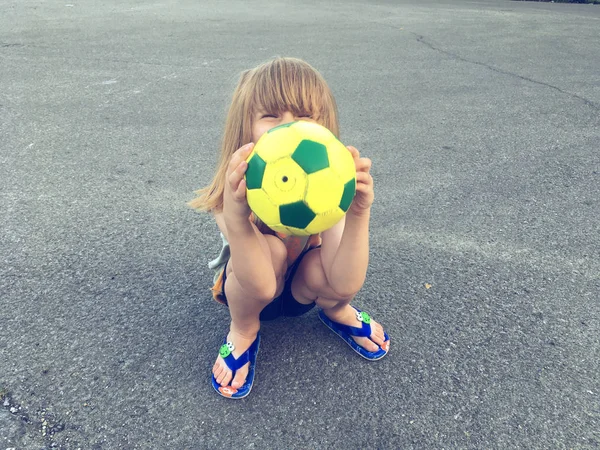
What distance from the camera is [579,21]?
1067 centimetres

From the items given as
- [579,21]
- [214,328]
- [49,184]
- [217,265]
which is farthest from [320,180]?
[579,21]

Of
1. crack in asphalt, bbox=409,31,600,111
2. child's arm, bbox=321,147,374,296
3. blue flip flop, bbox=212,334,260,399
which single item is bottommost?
blue flip flop, bbox=212,334,260,399

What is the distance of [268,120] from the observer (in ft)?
6.61

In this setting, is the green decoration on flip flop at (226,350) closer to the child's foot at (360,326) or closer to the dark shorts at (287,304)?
the dark shorts at (287,304)

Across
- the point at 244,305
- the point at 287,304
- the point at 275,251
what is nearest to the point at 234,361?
the point at 244,305

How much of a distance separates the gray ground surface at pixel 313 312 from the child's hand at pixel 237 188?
0.69 metres

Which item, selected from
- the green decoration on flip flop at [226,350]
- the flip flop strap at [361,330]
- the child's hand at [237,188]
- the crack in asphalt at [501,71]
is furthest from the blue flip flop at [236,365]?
the crack in asphalt at [501,71]

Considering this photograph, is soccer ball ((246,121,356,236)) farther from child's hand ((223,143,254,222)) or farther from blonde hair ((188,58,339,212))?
blonde hair ((188,58,339,212))

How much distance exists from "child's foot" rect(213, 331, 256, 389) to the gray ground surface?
0.22ft

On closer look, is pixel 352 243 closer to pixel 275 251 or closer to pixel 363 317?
pixel 275 251

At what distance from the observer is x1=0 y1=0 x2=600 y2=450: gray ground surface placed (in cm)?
192

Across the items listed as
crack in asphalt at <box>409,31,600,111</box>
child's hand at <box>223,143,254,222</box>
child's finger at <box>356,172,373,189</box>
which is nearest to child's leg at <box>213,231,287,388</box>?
child's hand at <box>223,143,254,222</box>

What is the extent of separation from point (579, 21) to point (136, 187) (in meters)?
10.3

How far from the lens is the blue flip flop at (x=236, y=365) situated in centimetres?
200
